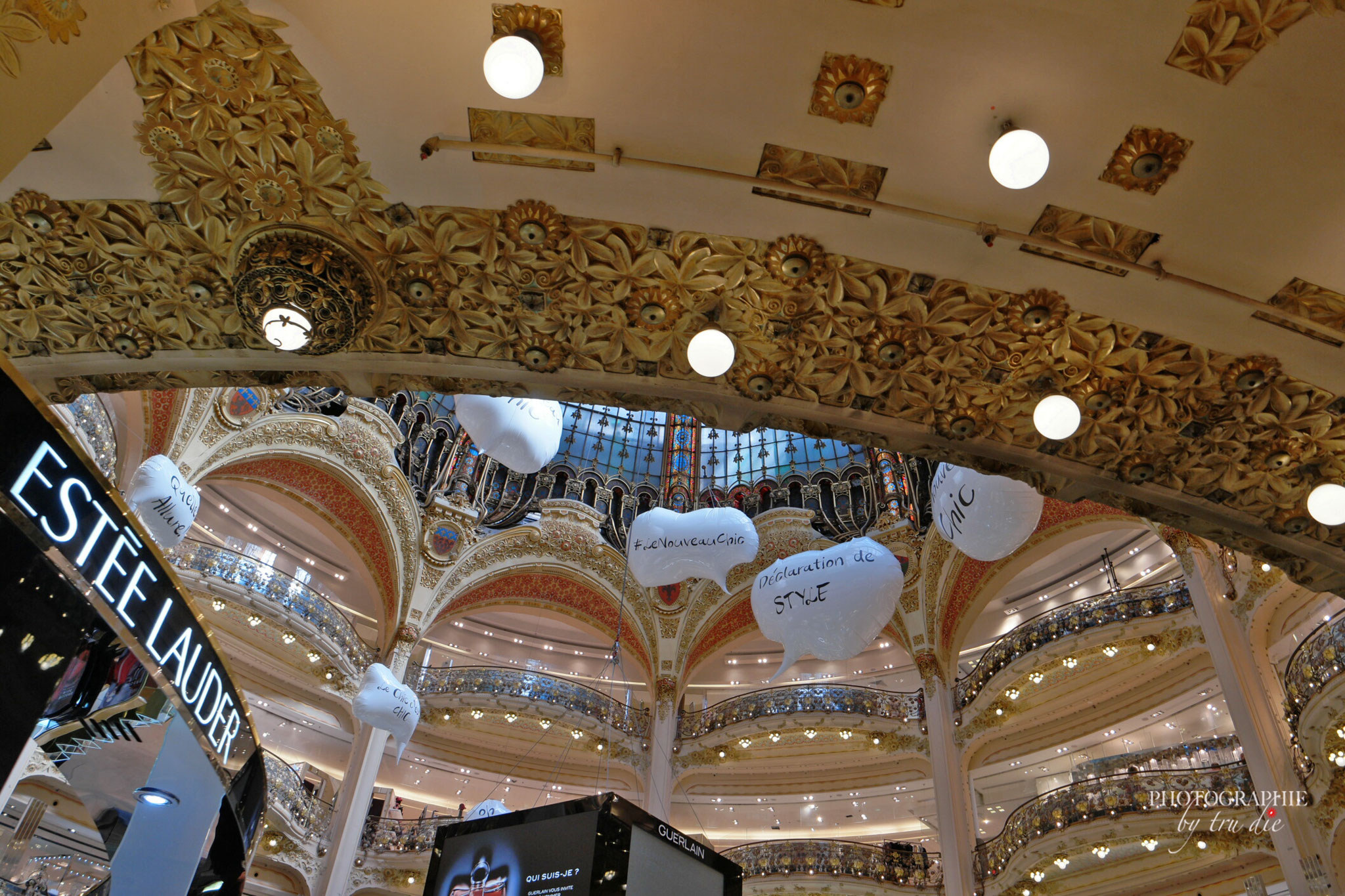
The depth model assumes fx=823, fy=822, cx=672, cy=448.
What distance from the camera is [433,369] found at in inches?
193

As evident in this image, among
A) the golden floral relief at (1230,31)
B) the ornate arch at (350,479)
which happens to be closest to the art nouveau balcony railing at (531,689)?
the ornate arch at (350,479)

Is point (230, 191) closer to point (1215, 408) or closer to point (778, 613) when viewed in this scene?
point (1215, 408)

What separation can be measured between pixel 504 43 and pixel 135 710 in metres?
2.50

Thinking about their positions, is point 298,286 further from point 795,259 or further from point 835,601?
point 835,601

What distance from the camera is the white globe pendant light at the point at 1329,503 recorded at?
457cm

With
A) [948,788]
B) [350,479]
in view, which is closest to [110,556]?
[350,479]

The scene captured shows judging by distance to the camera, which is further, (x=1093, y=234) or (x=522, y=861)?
(x=522, y=861)

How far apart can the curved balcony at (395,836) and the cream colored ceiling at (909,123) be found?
46.7ft

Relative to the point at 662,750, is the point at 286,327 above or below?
below

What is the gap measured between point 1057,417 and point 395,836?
15359 mm

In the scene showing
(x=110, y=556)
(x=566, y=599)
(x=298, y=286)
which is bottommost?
(x=110, y=556)

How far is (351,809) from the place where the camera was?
14.3 m

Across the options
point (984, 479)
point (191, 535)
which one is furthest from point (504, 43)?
point (191, 535)

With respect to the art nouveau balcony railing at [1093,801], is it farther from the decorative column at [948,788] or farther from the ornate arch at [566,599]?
the ornate arch at [566,599]
